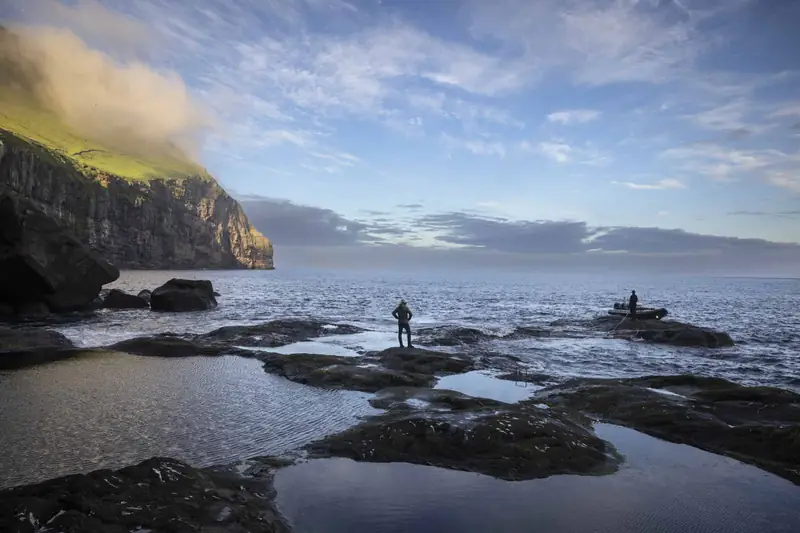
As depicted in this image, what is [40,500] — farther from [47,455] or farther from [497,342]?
[497,342]

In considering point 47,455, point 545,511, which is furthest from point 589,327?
point 47,455

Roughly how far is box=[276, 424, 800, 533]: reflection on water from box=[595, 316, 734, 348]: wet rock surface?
27.7m

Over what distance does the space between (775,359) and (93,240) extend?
20383 cm

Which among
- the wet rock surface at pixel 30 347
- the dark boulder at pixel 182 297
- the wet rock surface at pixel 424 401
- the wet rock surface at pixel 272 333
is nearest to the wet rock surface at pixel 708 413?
the wet rock surface at pixel 424 401

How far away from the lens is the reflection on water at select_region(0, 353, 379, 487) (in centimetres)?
1030

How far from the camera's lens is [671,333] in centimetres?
3647

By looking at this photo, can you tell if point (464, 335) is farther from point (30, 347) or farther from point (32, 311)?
point (32, 311)

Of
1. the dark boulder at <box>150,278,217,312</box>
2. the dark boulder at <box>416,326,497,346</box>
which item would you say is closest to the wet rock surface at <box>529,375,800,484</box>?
the dark boulder at <box>416,326,497,346</box>

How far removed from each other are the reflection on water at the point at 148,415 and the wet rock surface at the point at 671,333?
94.8 feet

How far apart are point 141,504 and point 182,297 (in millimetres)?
50759

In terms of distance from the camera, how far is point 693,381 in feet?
58.9

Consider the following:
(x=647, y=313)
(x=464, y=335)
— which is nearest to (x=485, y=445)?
(x=464, y=335)

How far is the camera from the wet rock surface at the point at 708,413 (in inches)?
442

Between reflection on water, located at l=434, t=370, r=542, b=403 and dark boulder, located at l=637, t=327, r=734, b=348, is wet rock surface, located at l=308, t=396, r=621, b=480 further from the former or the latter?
dark boulder, located at l=637, t=327, r=734, b=348
